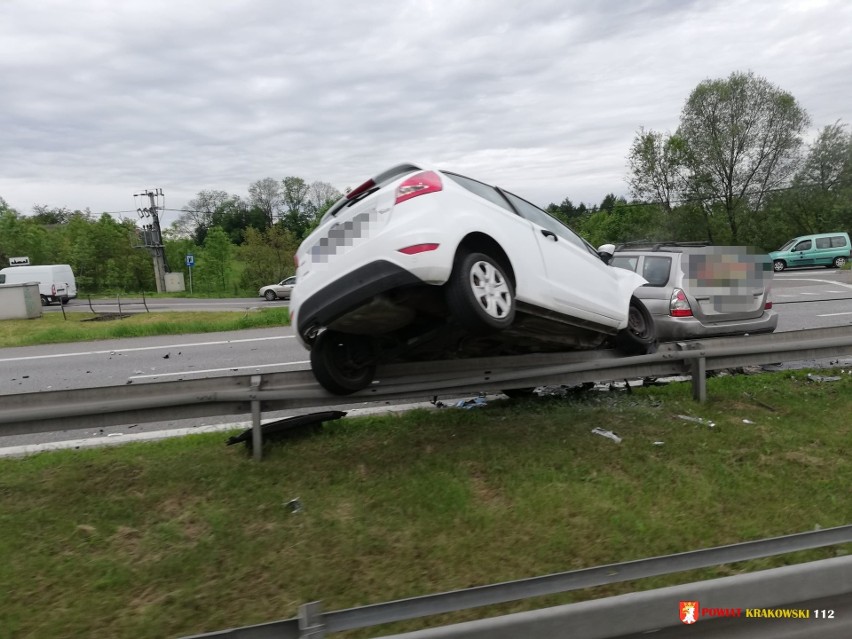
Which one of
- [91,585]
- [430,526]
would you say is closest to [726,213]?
[430,526]

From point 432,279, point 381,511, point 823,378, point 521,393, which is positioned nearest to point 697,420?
point 521,393

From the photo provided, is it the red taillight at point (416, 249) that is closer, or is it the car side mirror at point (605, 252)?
the red taillight at point (416, 249)

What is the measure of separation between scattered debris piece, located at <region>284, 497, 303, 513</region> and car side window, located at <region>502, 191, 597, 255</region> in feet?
9.22

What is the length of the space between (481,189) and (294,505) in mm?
2668

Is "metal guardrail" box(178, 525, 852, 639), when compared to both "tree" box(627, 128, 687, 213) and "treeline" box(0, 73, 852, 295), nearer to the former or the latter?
"treeline" box(0, 73, 852, 295)

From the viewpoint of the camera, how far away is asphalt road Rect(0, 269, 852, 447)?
8.88m

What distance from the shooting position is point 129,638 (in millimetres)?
2713

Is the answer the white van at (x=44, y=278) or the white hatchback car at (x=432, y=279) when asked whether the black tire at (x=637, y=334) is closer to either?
the white hatchback car at (x=432, y=279)

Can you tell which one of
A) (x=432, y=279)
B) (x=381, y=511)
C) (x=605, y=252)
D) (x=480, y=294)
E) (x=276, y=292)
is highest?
(x=276, y=292)

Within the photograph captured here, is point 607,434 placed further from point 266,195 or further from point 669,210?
point 266,195

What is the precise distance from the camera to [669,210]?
2439cm

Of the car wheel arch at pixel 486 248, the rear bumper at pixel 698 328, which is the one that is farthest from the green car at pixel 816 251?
the car wheel arch at pixel 486 248

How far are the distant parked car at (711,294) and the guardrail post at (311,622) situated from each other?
6.04m

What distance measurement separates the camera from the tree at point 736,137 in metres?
22.8
